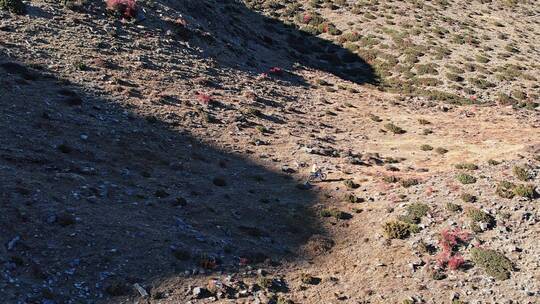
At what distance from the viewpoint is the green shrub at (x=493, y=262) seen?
2367 cm

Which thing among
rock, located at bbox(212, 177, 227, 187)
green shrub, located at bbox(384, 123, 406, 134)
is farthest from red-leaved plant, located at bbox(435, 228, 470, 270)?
green shrub, located at bbox(384, 123, 406, 134)

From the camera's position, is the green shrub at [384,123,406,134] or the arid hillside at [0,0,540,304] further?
the green shrub at [384,123,406,134]

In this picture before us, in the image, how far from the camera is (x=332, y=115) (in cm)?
4603

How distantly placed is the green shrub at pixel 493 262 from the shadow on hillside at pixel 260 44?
3179cm

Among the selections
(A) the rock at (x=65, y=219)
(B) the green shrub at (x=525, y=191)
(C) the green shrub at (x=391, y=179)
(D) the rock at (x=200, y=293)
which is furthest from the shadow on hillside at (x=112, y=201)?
(B) the green shrub at (x=525, y=191)

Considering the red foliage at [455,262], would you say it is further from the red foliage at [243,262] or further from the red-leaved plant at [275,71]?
the red-leaved plant at [275,71]

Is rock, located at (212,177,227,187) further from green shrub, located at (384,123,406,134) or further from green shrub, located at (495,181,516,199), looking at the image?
green shrub, located at (384,123,406,134)

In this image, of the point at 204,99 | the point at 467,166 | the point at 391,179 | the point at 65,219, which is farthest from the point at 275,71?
the point at 65,219

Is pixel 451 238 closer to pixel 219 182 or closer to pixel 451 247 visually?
pixel 451 247

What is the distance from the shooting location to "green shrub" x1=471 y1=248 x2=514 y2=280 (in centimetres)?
2367

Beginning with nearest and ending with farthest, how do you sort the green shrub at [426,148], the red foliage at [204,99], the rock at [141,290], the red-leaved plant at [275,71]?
the rock at [141,290]
the green shrub at [426,148]
the red foliage at [204,99]
the red-leaved plant at [275,71]

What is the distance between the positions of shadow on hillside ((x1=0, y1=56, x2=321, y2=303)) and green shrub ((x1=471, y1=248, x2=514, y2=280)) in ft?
28.0

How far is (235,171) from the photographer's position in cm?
3309

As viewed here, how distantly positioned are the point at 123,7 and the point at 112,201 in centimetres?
2808
